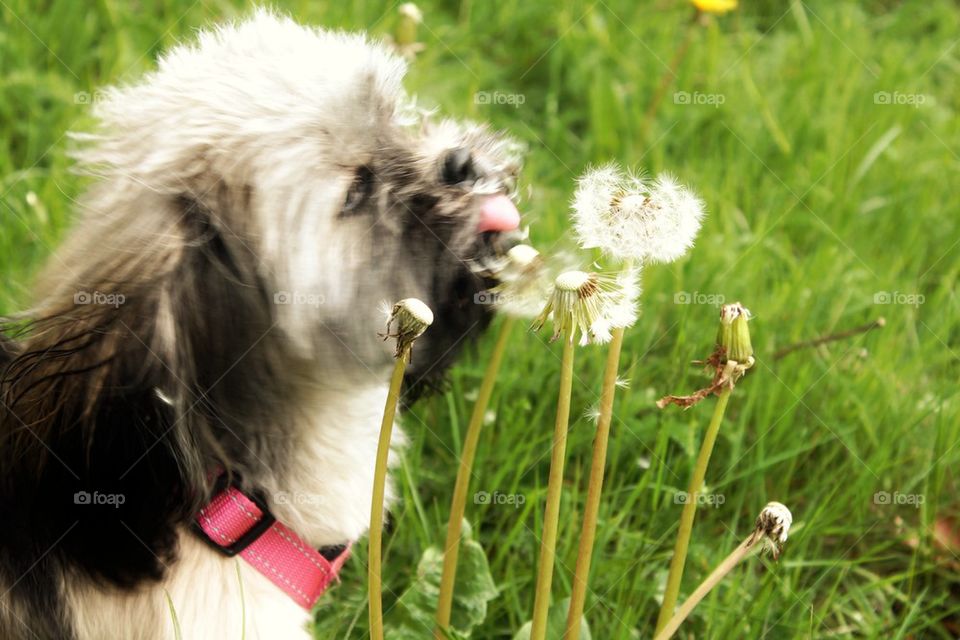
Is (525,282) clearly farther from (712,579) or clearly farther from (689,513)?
(712,579)

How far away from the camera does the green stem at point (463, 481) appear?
1.87 metres

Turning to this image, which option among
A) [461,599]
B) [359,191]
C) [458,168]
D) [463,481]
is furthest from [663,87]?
[463,481]

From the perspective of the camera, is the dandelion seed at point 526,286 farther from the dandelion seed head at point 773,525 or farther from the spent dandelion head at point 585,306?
the dandelion seed head at point 773,525

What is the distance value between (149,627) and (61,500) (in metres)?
0.29

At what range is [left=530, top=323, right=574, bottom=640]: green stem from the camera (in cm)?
163

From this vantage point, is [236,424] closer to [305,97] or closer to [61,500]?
[61,500]

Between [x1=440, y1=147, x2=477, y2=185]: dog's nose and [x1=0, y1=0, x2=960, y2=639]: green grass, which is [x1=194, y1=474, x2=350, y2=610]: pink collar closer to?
[x1=0, y1=0, x2=960, y2=639]: green grass

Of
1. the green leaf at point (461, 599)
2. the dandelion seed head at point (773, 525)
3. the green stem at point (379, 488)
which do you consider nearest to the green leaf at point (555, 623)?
the green leaf at point (461, 599)

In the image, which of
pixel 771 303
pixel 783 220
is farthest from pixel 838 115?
pixel 771 303

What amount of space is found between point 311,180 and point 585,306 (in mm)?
667

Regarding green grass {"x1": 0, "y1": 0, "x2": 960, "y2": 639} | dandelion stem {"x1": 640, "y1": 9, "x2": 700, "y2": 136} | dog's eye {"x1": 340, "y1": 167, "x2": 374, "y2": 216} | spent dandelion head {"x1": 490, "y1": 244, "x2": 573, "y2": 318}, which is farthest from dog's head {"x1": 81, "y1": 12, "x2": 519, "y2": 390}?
dandelion stem {"x1": 640, "y1": 9, "x2": 700, "y2": 136}

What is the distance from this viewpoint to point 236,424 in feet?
6.61

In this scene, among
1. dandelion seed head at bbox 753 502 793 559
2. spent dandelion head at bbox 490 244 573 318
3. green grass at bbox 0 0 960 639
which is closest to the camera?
dandelion seed head at bbox 753 502 793 559

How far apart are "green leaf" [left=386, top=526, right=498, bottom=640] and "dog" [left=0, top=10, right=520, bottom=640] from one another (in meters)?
0.23
